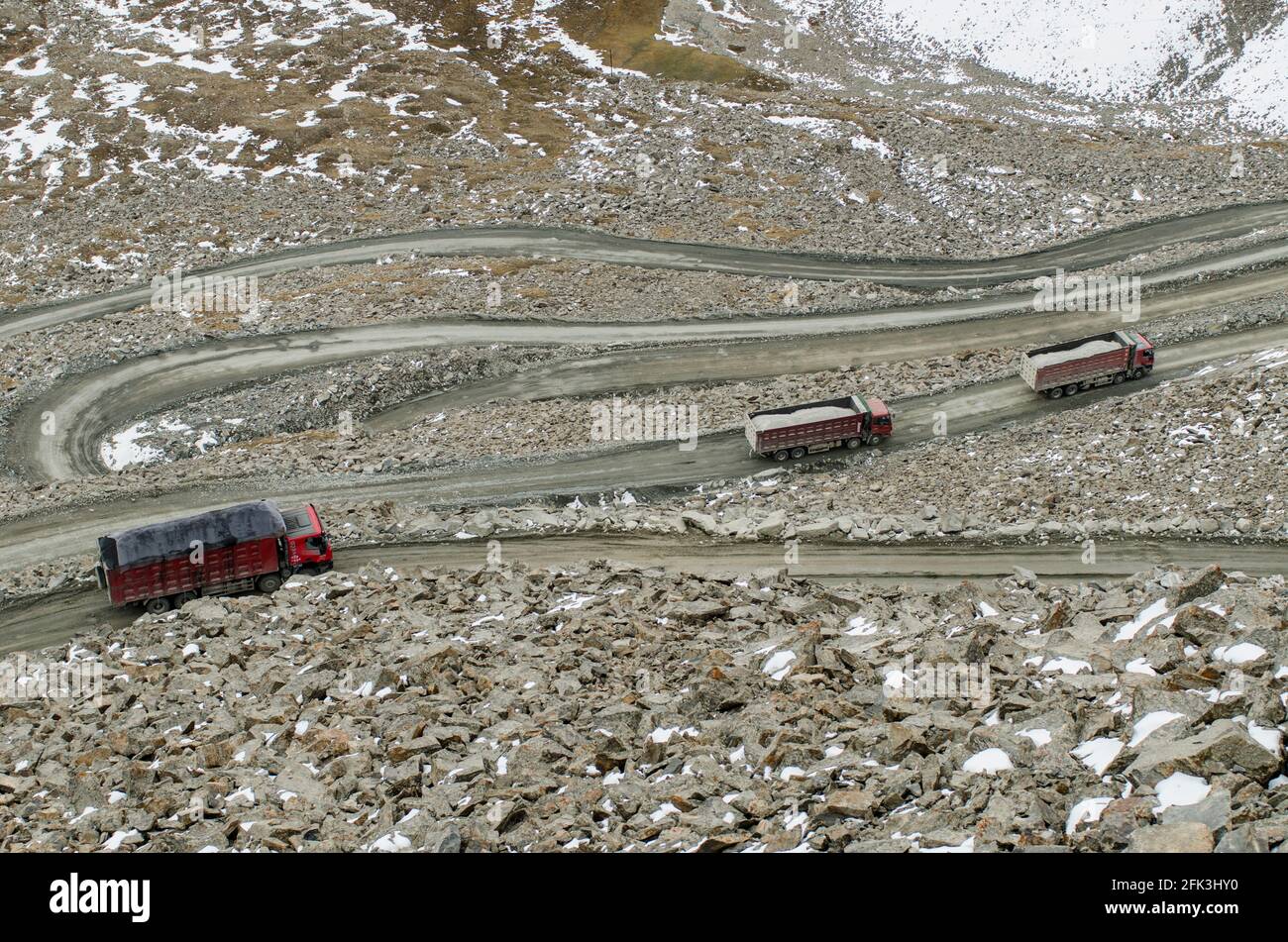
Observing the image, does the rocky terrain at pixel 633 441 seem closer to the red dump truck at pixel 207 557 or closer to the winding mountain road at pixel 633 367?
the winding mountain road at pixel 633 367

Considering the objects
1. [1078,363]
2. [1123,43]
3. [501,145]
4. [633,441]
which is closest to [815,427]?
[633,441]

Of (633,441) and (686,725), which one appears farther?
→ (633,441)

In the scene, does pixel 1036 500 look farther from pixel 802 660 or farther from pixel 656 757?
pixel 656 757

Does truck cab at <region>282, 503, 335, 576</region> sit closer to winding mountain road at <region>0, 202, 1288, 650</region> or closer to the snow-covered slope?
winding mountain road at <region>0, 202, 1288, 650</region>

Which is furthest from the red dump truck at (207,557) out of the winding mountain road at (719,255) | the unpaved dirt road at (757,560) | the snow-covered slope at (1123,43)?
the snow-covered slope at (1123,43)

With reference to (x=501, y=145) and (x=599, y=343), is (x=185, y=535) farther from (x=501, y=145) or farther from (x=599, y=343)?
(x=501, y=145)

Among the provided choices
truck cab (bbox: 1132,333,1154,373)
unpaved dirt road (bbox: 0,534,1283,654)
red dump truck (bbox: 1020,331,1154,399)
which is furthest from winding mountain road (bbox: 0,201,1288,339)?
unpaved dirt road (bbox: 0,534,1283,654)
